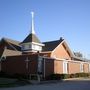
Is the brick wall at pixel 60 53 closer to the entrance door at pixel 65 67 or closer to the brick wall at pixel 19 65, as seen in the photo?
the entrance door at pixel 65 67

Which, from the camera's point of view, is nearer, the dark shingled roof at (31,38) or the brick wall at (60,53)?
the brick wall at (60,53)

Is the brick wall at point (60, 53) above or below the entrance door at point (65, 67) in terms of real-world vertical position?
above

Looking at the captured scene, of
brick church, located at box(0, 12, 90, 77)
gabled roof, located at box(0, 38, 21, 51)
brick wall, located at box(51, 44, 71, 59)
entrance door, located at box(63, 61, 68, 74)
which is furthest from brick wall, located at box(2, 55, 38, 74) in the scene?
entrance door, located at box(63, 61, 68, 74)

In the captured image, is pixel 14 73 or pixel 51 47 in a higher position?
pixel 51 47

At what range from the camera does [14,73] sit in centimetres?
4081

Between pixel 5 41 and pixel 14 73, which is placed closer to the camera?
pixel 14 73

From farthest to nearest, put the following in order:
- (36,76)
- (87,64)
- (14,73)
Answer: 1. (87,64)
2. (14,73)
3. (36,76)

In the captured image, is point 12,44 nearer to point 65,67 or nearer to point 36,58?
point 65,67

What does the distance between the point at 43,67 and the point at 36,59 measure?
1914 mm

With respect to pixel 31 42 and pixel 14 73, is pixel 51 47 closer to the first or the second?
pixel 31 42

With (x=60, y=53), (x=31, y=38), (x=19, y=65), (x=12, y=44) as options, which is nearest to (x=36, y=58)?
(x=19, y=65)

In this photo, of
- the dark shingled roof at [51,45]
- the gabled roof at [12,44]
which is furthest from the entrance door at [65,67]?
the gabled roof at [12,44]

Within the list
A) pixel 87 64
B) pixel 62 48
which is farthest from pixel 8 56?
pixel 87 64

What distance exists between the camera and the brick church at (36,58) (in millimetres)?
39094
